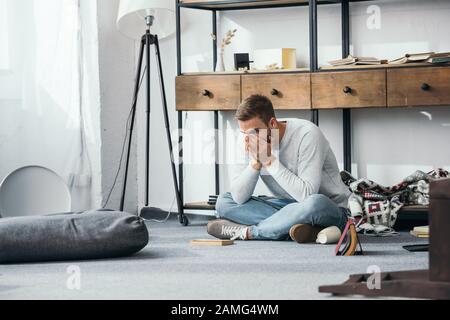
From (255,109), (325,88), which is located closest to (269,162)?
(255,109)

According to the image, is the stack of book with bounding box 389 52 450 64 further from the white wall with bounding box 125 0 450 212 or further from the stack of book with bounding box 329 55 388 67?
the white wall with bounding box 125 0 450 212

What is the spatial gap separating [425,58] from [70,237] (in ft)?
6.91

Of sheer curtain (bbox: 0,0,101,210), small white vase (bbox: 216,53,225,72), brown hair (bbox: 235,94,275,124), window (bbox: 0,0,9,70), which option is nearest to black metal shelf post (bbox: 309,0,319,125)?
small white vase (bbox: 216,53,225,72)

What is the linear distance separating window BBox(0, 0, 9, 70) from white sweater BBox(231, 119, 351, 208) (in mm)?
1636

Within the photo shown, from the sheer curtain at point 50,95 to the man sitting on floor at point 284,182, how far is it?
53.2 inches

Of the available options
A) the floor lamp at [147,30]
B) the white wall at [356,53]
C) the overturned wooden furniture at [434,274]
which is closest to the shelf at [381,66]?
the white wall at [356,53]

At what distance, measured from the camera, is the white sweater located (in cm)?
423

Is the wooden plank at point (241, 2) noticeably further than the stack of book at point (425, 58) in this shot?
Yes

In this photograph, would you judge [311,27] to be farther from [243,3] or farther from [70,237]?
[70,237]

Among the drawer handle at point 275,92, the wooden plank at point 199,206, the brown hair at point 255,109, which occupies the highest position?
the drawer handle at point 275,92

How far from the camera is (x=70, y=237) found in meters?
3.73

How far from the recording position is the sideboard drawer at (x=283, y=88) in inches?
193

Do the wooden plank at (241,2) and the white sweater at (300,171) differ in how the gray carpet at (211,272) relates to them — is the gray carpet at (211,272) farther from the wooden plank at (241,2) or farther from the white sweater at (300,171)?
the wooden plank at (241,2)

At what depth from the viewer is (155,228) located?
5.13 m
